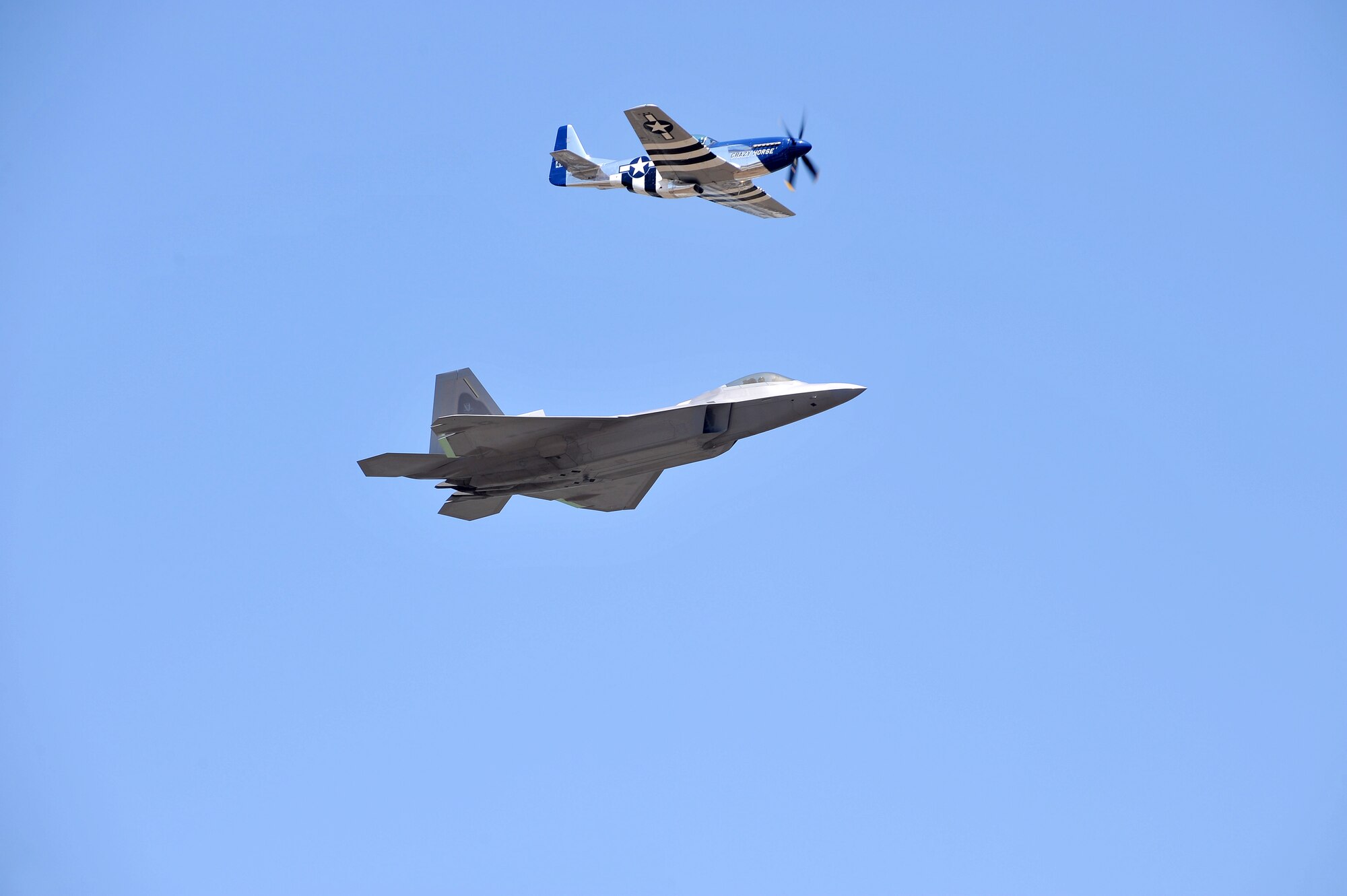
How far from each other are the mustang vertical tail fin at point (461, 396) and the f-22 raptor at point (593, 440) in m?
1.29

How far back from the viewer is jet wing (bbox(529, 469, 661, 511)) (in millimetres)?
32219

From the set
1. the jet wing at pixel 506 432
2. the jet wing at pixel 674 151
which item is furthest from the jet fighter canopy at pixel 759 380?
the jet wing at pixel 674 151

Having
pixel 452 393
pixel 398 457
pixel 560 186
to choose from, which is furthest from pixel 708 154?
pixel 398 457

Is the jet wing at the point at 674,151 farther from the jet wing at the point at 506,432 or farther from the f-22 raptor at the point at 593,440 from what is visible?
the jet wing at the point at 506,432

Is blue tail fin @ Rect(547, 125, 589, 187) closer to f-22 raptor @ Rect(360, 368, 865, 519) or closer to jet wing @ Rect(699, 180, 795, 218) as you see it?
jet wing @ Rect(699, 180, 795, 218)

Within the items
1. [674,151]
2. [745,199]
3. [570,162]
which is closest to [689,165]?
[674,151]

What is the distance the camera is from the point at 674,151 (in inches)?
1644

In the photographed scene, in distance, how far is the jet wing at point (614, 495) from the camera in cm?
3222

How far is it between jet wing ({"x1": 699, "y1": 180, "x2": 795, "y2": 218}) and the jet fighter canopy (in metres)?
18.1

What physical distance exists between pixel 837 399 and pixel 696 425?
3.38 m

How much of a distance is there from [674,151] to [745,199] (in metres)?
5.95

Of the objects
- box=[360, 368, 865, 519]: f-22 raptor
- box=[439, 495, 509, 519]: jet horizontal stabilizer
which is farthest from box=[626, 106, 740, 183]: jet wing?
box=[439, 495, 509, 519]: jet horizontal stabilizer

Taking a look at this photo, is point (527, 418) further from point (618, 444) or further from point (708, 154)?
point (708, 154)

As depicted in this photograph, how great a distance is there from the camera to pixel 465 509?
30922 millimetres
